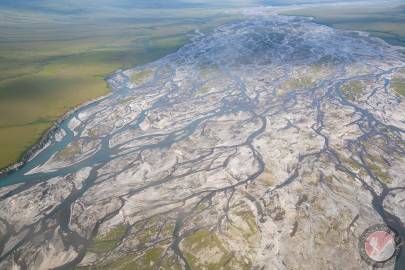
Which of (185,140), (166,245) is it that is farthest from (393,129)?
(166,245)

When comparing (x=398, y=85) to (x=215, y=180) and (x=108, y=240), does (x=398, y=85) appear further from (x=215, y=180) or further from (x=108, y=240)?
(x=108, y=240)

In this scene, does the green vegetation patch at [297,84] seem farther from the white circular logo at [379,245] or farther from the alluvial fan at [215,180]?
the white circular logo at [379,245]

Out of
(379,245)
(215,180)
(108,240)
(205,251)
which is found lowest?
(379,245)

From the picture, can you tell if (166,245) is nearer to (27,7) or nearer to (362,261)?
(362,261)

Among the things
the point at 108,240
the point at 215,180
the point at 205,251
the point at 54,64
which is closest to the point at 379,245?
the point at 205,251

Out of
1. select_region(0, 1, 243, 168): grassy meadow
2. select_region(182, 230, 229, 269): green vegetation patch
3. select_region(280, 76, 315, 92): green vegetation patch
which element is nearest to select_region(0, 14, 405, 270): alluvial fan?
select_region(182, 230, 229, 269): green vegetation patch

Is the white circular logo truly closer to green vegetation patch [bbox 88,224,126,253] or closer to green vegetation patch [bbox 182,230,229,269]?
green vegetation patch [bbox 182,230,229,269]
